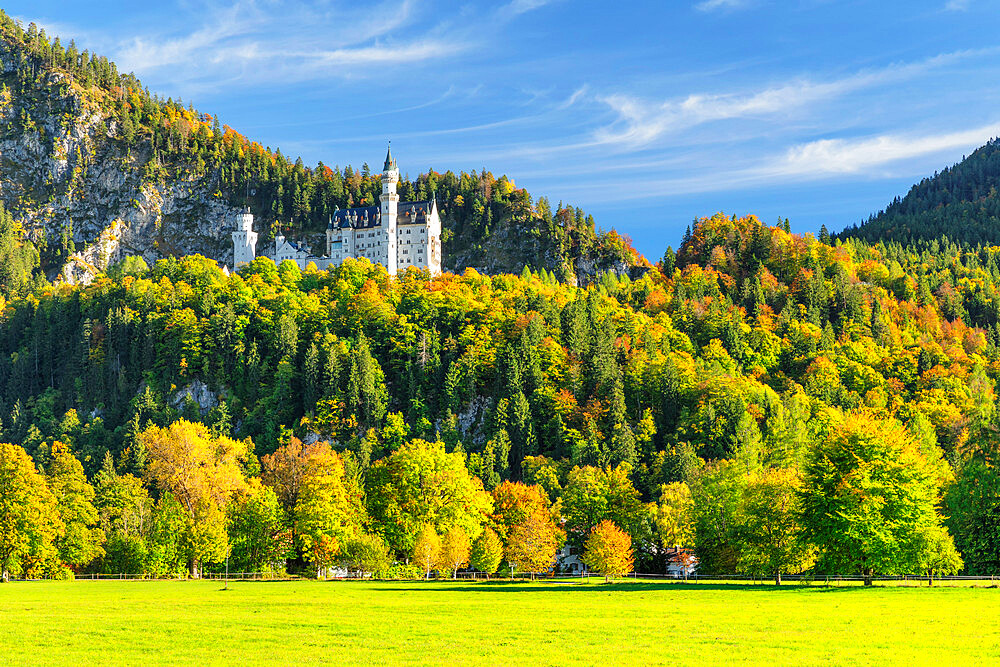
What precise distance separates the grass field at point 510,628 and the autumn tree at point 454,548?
26.0 m

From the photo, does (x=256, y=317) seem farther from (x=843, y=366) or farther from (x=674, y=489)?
(x=843, y=366)

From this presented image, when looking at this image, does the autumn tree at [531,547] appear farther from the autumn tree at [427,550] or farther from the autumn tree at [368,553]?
the autumn tree at [368,553]

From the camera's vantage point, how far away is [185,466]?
113m

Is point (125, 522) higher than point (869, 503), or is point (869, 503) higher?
point (869, 503)

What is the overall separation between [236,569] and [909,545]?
6412cm

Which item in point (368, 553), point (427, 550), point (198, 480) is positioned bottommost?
point (368, 553)

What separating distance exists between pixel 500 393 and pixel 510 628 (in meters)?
114

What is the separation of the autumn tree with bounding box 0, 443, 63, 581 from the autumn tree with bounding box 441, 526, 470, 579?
1342 inches

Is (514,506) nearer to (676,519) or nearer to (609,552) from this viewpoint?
(609,552)

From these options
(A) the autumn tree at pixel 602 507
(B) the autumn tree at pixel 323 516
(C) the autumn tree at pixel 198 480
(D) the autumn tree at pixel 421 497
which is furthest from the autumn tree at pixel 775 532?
(C) the autumn tree at pixel 198 480

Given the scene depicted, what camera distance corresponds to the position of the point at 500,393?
158 m

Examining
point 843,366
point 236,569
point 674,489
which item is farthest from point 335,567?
point 843,366

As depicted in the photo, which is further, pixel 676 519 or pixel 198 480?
pixel 676 519

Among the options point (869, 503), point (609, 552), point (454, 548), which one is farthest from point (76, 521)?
point (869, 503)
